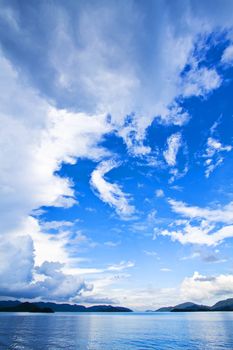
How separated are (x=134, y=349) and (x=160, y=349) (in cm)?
636

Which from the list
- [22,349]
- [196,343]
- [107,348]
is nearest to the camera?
[22,349]

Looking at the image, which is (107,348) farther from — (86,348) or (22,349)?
(22,349)

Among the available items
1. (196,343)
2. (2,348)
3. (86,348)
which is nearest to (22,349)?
(2,348)

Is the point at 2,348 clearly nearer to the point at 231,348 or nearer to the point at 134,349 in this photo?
the point at 134,349

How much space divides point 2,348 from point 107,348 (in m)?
25.4

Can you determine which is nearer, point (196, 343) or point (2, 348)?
point (2, 348)

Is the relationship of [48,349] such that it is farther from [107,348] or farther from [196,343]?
[196,343]

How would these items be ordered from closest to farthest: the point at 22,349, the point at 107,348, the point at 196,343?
the point at 22,349 < the point at 107,348 < the point at 196,343

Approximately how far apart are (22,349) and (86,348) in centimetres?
1569

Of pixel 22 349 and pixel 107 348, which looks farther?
pixel 107 348

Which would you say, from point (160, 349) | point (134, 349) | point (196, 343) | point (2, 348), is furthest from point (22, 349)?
point (196, 343)

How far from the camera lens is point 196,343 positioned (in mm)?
77562

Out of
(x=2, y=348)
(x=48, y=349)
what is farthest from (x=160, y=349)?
(x=2, y=348)

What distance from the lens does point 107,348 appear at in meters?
70.2
